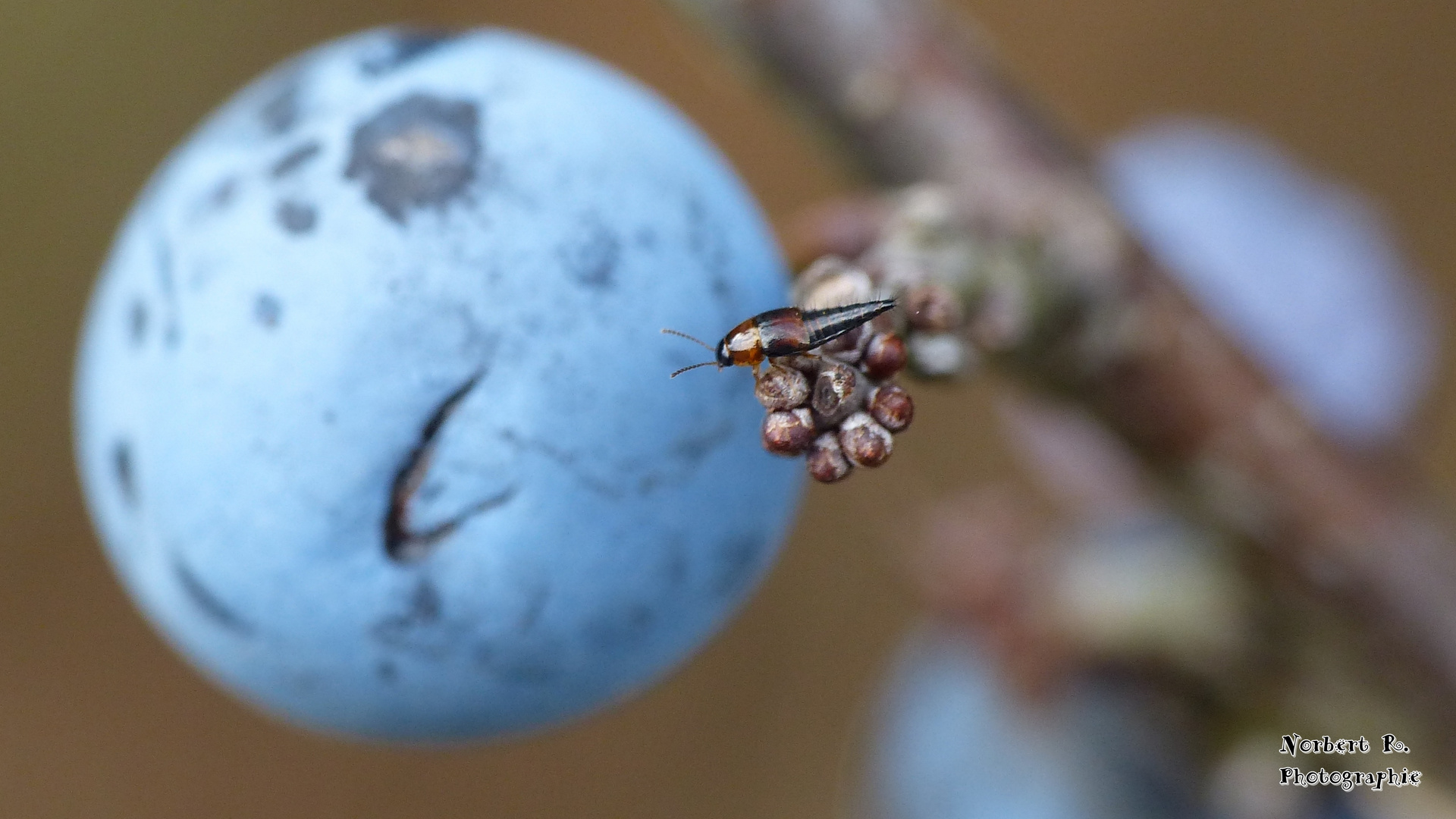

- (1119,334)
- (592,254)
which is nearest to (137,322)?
(592,254)

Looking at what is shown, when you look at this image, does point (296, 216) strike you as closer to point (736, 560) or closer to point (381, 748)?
point (736, 560)

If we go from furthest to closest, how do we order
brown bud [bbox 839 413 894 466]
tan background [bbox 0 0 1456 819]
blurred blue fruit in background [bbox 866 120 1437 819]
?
tan background [bbox 0 0 1456 819], blurred blue fruit in background [bbox 866 120 1437 819], brown bud [bbox 839 413 894 466]

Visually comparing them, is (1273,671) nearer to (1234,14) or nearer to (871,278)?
(871,278)

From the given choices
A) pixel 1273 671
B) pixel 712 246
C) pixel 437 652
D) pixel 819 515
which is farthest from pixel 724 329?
pixel 819 515

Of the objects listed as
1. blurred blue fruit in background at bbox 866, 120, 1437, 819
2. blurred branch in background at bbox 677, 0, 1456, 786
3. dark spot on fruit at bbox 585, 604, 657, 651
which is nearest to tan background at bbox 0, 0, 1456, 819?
blurred blue fruit in background at bbox 866, 120, 1437, 819

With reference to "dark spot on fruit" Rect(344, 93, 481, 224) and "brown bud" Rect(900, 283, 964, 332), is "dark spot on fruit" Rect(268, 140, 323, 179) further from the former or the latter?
"brown bud" Rect(900, 283, 964, 332)

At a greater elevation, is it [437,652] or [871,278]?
[871,278]

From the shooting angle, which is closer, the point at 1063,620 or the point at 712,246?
the point at 712,246
